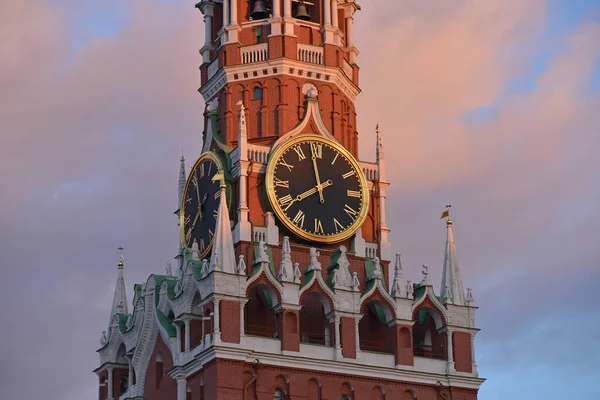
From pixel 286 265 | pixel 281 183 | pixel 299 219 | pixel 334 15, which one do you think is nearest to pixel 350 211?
pixel 299 219

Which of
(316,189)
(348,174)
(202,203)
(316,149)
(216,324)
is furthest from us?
(202,203)

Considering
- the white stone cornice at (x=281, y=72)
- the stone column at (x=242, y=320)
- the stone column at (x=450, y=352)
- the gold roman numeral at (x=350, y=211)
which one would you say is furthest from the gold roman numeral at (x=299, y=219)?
the stone column at (x=450, y=352)

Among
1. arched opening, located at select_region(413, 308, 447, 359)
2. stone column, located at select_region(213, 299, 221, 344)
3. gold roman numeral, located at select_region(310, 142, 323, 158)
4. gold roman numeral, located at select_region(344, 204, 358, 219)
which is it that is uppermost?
gold roman numeral, located at select_region(310, 142, 323, 158)

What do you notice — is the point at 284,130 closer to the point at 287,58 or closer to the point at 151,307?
the point at 287,58

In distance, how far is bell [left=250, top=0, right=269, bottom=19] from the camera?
255 feet

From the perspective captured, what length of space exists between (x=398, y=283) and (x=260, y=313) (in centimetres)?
515

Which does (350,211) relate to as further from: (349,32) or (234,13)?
(234,13)

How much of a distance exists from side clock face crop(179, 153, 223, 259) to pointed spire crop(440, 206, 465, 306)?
8595 mm

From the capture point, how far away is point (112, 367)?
7769 cm

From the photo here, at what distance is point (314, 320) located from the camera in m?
72.9

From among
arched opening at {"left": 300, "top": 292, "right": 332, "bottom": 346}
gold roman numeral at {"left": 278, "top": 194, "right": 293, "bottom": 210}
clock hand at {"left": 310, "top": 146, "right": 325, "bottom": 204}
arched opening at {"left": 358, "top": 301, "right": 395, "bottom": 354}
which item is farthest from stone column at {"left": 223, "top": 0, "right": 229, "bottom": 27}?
arched opening at {"left": 358, "top": 301, "right": 395, "bottom": 354}

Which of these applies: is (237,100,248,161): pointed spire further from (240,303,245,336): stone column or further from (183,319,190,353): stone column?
(183,319,190,353): stone column

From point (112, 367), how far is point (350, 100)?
13.5m

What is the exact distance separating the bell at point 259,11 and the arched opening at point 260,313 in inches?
470
